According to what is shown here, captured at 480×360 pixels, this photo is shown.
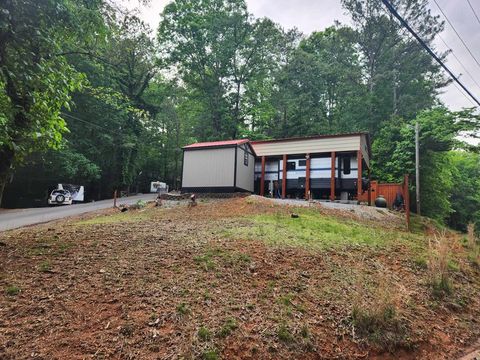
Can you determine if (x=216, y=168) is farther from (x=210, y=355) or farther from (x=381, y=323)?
(x=210, y=355)

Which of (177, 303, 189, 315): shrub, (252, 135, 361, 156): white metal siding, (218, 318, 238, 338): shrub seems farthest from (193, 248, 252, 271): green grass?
(252, 135, 361, 156): white metal siding

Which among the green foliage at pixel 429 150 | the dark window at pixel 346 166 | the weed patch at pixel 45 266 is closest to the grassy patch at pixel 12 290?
the weed patch at pixel 45 266

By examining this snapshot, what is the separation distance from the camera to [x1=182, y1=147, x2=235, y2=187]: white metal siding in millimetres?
16156

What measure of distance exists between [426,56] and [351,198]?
18151 millimetres

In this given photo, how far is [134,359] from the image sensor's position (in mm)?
2738

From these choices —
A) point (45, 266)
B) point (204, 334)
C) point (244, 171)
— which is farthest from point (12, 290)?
point (244, 171)

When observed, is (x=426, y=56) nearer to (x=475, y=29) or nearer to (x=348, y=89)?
(x=348, y=89)

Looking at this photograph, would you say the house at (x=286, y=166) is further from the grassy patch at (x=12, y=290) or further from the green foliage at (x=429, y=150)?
the grassy patch at (x=12, y=290)

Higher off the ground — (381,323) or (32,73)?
(32,73)

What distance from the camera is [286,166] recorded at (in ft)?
60.4

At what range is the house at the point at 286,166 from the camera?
53.6ft

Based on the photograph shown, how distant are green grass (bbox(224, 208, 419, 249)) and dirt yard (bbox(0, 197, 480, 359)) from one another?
9cm

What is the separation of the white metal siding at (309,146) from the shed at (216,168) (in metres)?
1.87

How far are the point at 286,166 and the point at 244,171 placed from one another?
Result: 115 inches
